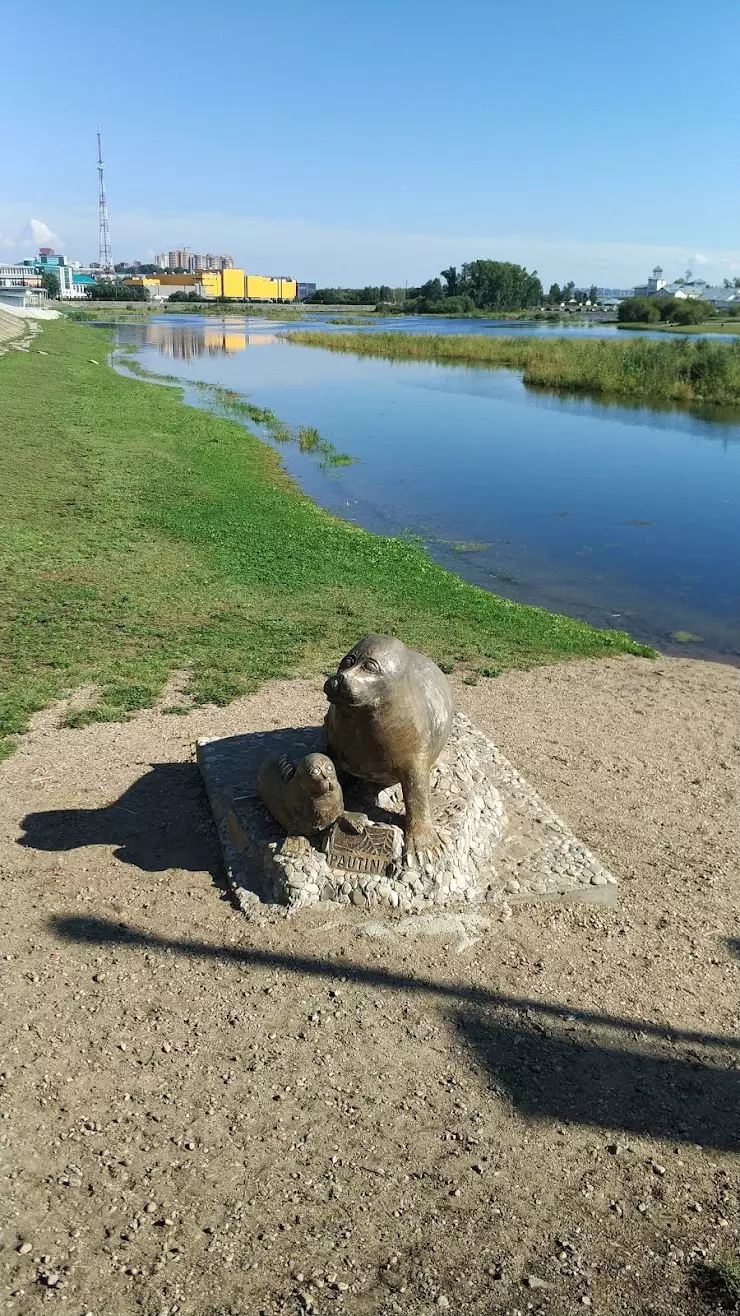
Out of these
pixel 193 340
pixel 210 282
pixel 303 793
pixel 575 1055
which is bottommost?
pixel 575 1055

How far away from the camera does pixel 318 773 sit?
5203mm

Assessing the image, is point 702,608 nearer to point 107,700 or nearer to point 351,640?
point 351,640

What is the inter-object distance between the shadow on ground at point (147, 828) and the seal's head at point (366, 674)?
1.77m

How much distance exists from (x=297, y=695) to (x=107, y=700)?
1.76 meters

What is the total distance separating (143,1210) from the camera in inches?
142

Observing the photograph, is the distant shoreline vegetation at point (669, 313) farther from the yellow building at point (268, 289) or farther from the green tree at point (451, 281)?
the yellow building at point (268, 289)

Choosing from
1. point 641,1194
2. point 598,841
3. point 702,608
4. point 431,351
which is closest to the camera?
point 641,1194

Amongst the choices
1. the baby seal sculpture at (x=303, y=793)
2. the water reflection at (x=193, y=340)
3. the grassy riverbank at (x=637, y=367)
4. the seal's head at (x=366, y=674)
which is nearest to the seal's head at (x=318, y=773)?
the baby seal sculpture at (x=303, y=793)

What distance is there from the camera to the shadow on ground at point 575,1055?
4.30 meters

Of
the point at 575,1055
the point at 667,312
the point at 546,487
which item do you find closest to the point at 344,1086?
the point at 575,1055

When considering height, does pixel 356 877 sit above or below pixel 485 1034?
above

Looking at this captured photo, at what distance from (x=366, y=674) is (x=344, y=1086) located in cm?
202

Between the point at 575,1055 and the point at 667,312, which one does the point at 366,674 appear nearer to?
the point at 575,1055

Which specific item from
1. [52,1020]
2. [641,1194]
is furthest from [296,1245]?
[52,1020]
